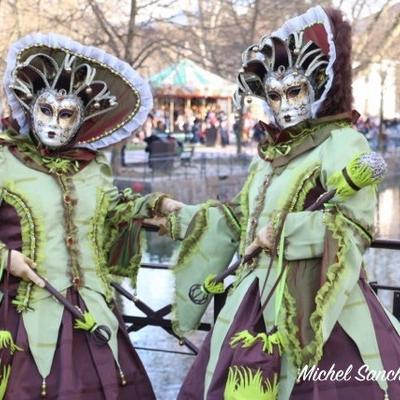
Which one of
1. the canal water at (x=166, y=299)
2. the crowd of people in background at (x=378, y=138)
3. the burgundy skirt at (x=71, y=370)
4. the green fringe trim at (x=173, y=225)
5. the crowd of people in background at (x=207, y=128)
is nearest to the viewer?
the burgundy skirt at (x=71, y=370)

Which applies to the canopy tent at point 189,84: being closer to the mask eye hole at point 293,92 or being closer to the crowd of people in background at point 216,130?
the crowd of people in background at point 216,130

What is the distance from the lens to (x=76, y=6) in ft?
43.3

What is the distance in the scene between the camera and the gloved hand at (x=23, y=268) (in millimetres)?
2697

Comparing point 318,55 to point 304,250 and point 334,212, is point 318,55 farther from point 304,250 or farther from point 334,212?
point 304,250

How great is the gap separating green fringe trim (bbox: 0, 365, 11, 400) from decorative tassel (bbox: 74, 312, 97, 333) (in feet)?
0.92

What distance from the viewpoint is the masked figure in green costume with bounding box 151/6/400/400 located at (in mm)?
2373

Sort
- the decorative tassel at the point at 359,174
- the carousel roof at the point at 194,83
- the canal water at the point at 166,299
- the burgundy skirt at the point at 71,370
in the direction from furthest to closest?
the carousel roof at the point at 194,83 → the canal water at the point at 166,299 → the burgundy skirt at the point at 71,370 → the decorative tassel at the point at 359,174

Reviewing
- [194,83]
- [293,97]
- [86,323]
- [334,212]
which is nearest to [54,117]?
[86,323]

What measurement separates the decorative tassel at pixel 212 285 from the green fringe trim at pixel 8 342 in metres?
0.72

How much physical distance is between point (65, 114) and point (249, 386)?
1.22 m

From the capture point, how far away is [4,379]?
265 cm

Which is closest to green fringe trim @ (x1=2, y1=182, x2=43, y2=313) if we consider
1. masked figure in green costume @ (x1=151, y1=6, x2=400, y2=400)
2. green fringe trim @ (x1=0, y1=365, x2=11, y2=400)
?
green fringe trim @ (x1=0, y1=365, x2=11, y2=400)

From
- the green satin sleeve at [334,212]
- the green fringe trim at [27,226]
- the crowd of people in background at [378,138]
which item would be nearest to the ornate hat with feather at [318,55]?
the green satin sleeve at [334,212]

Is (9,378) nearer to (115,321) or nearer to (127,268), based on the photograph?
(115,321)
